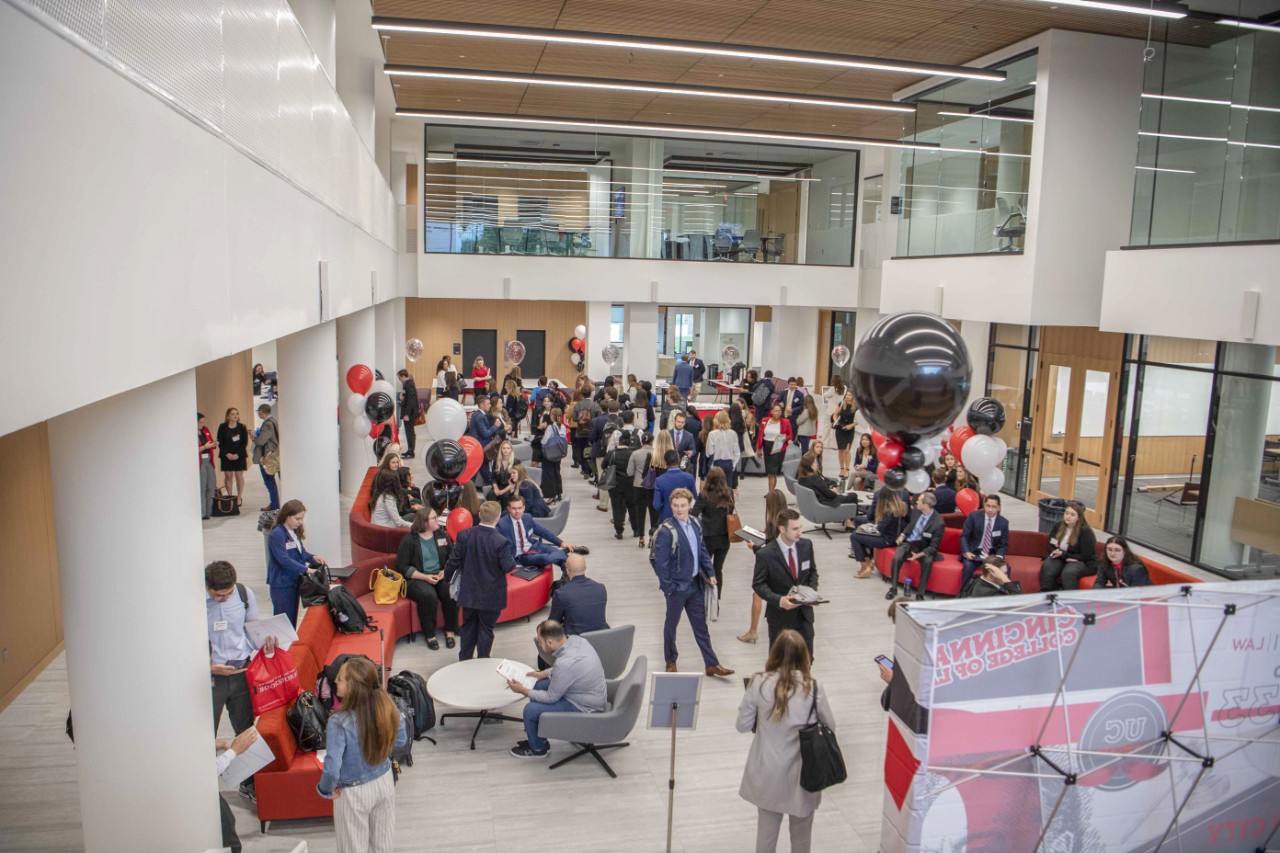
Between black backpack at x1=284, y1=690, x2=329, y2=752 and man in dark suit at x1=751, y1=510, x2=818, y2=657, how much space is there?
3.50 metres

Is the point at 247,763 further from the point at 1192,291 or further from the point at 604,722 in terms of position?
the point at 1192,291

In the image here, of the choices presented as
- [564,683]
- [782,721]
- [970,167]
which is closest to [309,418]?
[564,683]

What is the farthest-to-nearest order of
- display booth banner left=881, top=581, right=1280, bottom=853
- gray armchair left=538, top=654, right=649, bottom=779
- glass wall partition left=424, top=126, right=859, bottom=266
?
glass wall partition left=424, top=126, right=859, bottom=266 < gray armchair left=538, top=654, right=649, bottom=779 < display booth banner left=881, top=581, right=1280, bottom=853

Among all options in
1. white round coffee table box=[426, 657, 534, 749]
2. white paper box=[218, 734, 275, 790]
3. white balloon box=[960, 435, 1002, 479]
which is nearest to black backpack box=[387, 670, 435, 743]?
white round coffee table box=[426, 657, 534, 749]

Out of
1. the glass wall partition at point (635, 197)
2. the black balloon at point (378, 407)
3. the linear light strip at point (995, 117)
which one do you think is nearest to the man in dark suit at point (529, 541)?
the black balloon at point (378, 407)

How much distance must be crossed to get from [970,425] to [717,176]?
616 inches

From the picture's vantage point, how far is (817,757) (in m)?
5.07

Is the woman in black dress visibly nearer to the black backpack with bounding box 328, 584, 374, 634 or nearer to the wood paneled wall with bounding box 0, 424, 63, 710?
the wood paneled wall with bounding box 0, 424, 63, 710

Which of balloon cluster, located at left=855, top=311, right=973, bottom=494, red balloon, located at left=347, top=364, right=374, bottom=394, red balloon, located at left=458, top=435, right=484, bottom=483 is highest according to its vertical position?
balloon cluster, located at left=855, top=311, right=973, bottom=494

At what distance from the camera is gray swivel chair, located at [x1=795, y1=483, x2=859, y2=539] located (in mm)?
13141

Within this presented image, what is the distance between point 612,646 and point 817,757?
2.71 m

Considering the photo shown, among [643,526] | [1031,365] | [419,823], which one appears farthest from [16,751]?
[1031,365]

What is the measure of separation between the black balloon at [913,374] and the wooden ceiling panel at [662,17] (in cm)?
819

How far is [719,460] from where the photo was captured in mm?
13703
